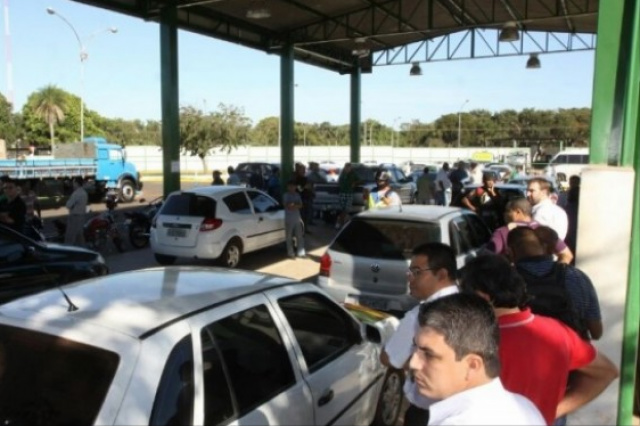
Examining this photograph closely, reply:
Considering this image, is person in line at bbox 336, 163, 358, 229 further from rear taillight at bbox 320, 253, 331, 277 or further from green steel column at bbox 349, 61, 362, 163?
green steel column at bbox 349, 61, 362, 163

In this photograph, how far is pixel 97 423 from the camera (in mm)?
2088

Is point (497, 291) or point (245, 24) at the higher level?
point (245, 24)

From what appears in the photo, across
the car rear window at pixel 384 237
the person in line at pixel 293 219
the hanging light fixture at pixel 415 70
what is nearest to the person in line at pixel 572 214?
the car rear window at pixel 384 237

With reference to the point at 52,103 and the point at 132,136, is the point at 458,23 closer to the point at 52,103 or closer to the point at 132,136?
the point at 52,103

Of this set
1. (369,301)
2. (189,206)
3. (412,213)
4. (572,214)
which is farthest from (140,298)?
(189,206)

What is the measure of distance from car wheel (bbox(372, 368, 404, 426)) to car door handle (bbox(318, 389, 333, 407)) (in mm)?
926

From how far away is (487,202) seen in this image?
975 cm

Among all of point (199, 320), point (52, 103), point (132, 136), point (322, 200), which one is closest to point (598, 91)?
point (199, 320)

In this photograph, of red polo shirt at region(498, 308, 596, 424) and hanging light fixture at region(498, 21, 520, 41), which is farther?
hanging light fixture at region(498, 21, 520, 41)

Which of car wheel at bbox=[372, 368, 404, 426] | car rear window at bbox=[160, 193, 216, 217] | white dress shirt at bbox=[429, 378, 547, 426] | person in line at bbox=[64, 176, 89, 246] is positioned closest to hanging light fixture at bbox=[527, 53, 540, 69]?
car rear window at bbox=[160, 193, 216, 217]

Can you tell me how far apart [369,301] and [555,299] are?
323cm

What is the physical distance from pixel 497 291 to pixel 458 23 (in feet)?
67.0

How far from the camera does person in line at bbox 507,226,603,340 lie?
10.5 feet

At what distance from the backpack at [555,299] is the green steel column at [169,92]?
12.4 metres
